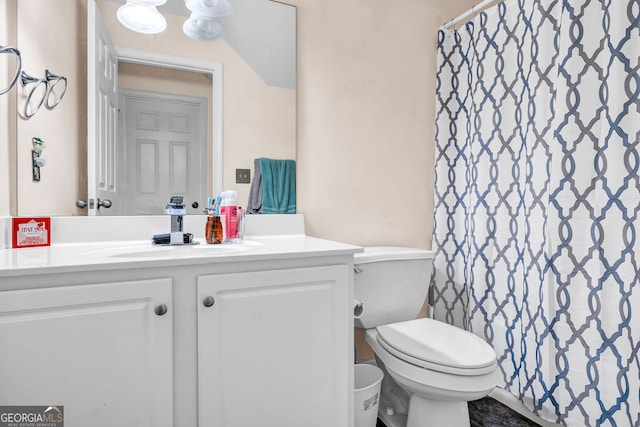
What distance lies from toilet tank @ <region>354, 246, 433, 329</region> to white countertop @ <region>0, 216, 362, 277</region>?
16.2 inches

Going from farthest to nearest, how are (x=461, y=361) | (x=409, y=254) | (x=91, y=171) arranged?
1. (x=409, y=254)
2. (x=91, y=171)
3. (x=461, y=361)

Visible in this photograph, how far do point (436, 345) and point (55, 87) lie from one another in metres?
1.71

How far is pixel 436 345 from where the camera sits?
1376 millimetres

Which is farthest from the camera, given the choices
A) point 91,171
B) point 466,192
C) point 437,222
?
point 437,222

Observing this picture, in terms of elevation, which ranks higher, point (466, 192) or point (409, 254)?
point (466, 192)

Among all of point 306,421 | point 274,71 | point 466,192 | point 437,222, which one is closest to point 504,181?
point 466,192

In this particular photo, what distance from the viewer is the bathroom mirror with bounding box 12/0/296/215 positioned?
1351 millimetres

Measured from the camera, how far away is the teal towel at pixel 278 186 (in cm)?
165

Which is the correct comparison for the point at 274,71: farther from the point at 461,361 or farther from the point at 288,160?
the point at 461,361

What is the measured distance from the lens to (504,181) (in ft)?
5.46

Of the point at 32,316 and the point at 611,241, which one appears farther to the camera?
the point at 611,241

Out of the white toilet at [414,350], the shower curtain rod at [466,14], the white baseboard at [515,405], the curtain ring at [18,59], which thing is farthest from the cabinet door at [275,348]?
the shower curtain rod at [466,14]

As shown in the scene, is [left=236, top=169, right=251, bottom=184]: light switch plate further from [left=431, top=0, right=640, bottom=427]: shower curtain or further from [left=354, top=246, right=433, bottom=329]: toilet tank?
[left=431, top=0, right=640, bottom=427]: shower curtain

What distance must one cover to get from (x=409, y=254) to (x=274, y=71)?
3.49ft
